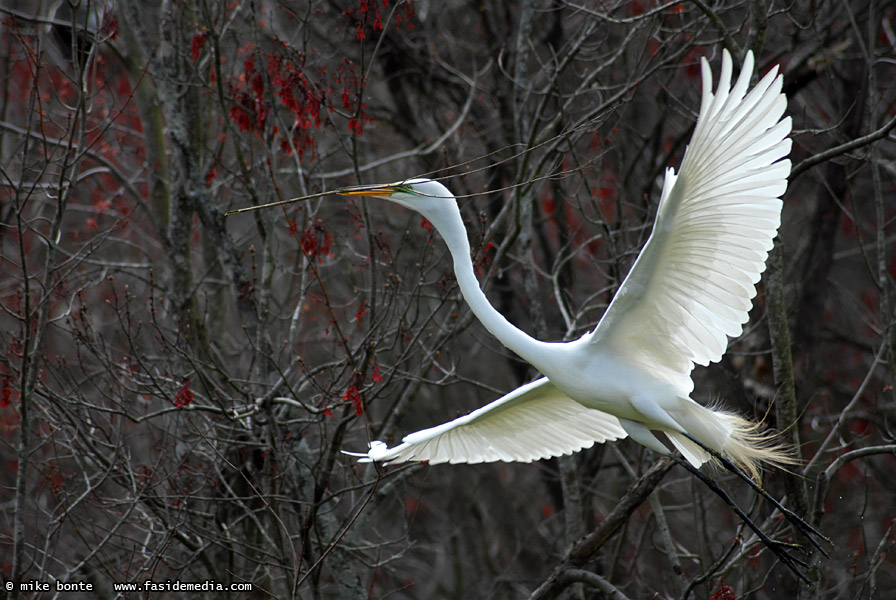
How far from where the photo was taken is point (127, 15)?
24.8ft

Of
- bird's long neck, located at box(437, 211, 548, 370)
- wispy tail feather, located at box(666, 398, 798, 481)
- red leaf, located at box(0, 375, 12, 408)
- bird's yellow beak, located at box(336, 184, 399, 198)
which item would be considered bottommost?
red leaf, located at box(0, 375, 12, 408)

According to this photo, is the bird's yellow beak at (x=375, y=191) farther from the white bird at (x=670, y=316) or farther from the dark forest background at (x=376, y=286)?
the dark forest background at (x=376, y=286)

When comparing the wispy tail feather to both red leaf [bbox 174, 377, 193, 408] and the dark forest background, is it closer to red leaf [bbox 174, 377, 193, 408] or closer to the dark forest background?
the dark forest background

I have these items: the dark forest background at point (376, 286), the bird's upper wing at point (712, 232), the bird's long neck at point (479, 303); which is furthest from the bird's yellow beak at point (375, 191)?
the bird's upper wing at point (712, 232)

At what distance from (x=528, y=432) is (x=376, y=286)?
1572mm

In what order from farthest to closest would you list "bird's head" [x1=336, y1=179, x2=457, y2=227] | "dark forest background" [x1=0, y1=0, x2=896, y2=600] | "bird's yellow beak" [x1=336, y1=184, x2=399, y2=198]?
"dark forest background" [x1=0, y1=0, x2=896, y2=600] → "bird's head" [x1=336, y1=179, x2=457, y2=227] → "bird's yellow beak" [x1=336, y1=184, x2=399, y2=198]

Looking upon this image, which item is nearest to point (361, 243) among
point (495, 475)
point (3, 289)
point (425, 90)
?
point (425, 90)

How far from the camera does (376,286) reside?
5012 millimetres

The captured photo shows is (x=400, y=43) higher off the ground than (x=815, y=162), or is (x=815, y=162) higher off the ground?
(x=400, y=43)

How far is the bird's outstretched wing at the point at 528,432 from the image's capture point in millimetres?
5574

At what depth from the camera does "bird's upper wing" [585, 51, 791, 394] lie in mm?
3938

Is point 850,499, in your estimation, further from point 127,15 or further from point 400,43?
point 127,15

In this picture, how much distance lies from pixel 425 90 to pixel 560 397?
213 inches

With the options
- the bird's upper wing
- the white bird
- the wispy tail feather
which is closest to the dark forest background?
the wispy tail feather
